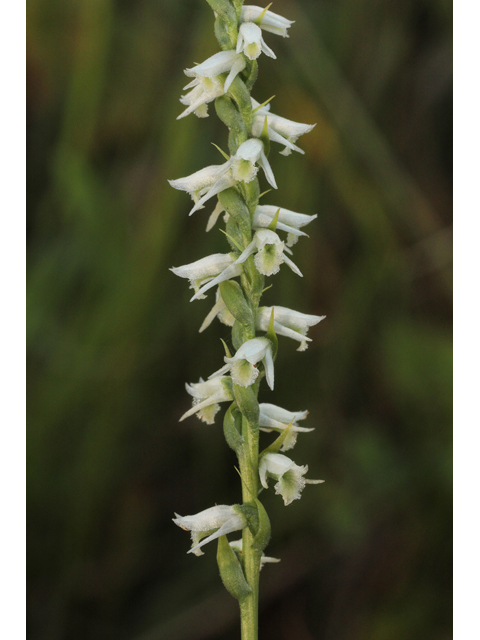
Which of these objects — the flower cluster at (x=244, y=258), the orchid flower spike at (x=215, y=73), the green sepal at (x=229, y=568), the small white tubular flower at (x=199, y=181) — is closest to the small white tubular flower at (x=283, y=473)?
the flower cluster at (x=244, y=258)

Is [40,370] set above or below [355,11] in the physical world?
below

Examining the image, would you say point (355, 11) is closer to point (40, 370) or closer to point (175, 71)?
point (175, 71)

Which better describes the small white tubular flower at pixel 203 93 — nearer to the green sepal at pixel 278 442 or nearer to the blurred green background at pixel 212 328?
the green sepal at pixel 278 442

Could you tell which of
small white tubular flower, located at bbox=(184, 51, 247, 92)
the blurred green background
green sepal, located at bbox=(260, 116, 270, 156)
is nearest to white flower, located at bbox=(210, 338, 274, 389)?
green sepal, located at bbox=(260, 116, 270, 156)

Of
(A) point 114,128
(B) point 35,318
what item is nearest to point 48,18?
(A) point 114,128

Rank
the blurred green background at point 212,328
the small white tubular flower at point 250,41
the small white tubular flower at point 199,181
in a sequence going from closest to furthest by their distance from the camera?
the small white tubular flower at point 250,41 < the small white tubular flower at point 199,181 < the blurred green background at point 212,328

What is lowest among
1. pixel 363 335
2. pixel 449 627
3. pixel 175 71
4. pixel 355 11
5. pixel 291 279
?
pixel 449 627

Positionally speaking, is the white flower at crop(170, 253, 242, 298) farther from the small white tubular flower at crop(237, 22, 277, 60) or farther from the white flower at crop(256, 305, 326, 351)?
the small white tubular flower at crop(237, 22, 277, 60)
